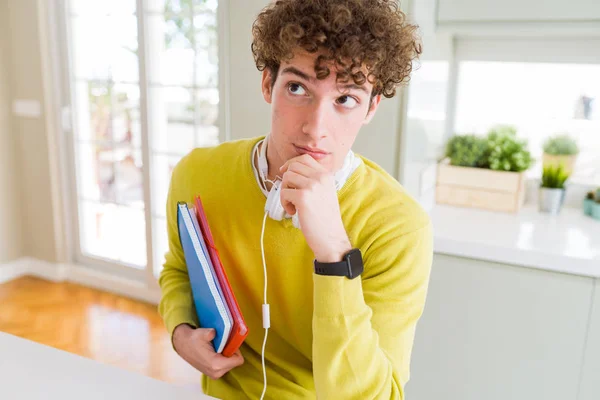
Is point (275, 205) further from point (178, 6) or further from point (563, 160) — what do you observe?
point (178, 6)

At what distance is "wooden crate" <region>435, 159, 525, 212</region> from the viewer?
6.89 feet

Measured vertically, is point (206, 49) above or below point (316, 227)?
above

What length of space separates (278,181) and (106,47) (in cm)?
262

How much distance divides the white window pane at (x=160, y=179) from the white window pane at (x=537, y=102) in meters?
1.66

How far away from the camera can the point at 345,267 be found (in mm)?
881

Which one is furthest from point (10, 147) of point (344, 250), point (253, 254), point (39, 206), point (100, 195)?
point (344, 250)

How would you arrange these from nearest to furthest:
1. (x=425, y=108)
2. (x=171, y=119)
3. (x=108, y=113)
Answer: (x=425, y=108)
(x=171, y=119)
(x=108, y=113)

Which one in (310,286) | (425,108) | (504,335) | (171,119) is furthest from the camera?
(171,119)

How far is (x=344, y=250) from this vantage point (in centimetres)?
90

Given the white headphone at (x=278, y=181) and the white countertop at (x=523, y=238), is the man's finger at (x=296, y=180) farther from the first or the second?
the white countertop at (x=523, y=238)

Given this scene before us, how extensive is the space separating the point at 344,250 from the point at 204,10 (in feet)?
7.37

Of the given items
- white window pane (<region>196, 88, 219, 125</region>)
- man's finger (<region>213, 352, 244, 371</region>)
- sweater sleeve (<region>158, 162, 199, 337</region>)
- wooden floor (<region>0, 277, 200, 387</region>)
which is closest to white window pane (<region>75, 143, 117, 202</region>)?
wooden floor (<region>0, 277, 200, 387</region>)

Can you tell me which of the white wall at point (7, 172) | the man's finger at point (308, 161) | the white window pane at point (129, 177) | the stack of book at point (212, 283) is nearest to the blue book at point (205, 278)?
the stack of book at point (212, 283)

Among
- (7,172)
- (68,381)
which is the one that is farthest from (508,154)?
(7,172)
